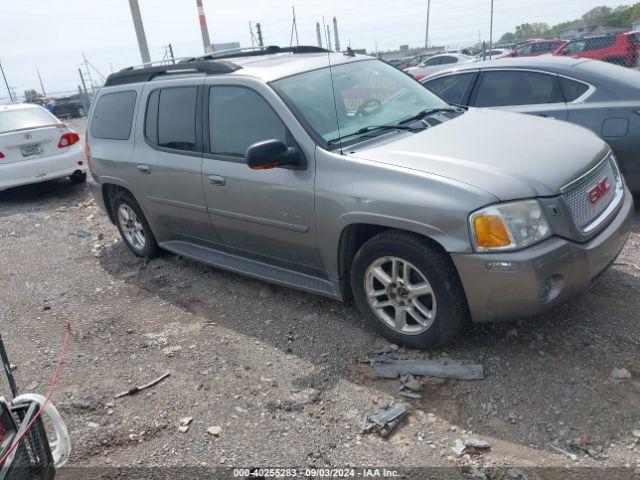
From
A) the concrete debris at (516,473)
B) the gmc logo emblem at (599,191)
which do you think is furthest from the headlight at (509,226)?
the concrete debris at (516,473)

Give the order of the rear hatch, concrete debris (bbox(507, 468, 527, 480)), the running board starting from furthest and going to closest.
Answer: the rear hatch, the running board, concrete debris (bbox(507, 468, 527, 480))

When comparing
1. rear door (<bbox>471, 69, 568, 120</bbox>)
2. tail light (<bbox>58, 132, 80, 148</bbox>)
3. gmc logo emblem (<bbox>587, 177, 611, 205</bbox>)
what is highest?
rear door (<bbox>471, 69, 568, 120</bbox>)

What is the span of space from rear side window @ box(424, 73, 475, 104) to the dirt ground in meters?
2.33

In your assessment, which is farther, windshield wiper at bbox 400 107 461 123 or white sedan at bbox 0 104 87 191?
white sedan at bbox 0 104 87 191

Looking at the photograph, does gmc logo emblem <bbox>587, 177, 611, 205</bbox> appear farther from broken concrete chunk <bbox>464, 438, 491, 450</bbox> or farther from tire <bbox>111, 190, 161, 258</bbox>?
tire <bbox>111, 190, 161, 258</bbox>

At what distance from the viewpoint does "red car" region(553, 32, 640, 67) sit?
14289mm

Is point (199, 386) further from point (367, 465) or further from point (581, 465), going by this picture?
point (581, 465)

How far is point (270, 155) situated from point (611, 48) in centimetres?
1556

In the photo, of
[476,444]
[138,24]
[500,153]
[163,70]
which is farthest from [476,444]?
[138,24]

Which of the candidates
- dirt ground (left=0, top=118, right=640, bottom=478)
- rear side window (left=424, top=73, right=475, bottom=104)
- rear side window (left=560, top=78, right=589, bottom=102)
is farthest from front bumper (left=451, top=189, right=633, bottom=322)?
rear side window (left=424, top=73, right=475, bottom=104)

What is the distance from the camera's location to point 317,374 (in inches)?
137

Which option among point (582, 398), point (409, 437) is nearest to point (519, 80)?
point (582, 398)

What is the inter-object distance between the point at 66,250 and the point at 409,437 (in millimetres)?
5031

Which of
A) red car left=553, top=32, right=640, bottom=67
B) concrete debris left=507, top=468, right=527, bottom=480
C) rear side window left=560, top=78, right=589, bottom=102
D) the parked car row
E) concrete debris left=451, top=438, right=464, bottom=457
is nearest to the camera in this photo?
concrete debris left=507, top=468, right=527, bottom=480
